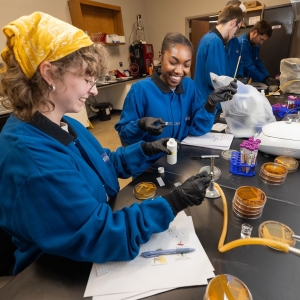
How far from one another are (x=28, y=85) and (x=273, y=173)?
102 centimetres

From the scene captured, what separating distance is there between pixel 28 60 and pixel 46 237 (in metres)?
0.49

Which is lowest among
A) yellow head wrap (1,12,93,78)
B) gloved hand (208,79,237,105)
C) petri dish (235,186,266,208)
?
petri dish (235,186,266,208)

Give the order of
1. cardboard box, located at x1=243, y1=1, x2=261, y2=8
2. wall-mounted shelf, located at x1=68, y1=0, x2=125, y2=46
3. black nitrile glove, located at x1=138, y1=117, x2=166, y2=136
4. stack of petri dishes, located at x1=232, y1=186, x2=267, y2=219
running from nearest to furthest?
stack of petri dishes, located at x1=232, y1=186, x2=267, y2=219 → black nitrile glove, located at x1=138, y1=117, x2=166, y2=136 → wall-mounted shelf, located at x1=68, y1=0, x2=125, y2=46 → cardboard box, located at x1=243, y1=1, x2=261, y2=8

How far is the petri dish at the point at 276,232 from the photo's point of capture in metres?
0.63

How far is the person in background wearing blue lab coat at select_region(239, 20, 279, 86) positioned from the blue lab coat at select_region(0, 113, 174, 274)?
3.09 metres

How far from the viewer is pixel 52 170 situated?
21.1 inches

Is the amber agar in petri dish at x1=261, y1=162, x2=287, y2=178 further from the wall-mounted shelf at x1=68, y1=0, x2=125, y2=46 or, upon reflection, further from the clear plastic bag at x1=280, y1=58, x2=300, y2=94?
the wall-mounted shelf at x1=68, y1=0, x2=125, y2=46

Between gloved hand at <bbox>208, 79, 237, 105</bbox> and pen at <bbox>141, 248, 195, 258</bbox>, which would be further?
gloved hand at <bbox>208, 79, 237, 105</bbox>

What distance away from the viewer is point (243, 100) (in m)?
1.38

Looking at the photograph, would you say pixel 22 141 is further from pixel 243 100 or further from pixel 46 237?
pixel 243 100

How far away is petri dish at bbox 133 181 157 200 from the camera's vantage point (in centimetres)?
86

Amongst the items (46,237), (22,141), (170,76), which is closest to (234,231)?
(46,237)

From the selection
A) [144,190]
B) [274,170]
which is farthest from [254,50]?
[144,190]

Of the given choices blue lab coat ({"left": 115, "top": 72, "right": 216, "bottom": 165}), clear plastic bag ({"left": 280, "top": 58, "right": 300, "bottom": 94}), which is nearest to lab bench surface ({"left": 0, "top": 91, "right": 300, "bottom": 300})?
blue lab coat ({"left": 115, "top": 72, "right": 216, "bottom": 165})
